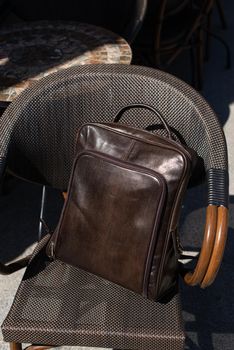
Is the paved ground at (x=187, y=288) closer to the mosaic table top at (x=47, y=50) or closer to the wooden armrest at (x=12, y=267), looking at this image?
the wooden armrest at (x=12, y=267)

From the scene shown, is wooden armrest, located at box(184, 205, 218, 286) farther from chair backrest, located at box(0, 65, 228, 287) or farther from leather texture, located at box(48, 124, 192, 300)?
chair backrest, located at box(0, 65, 228, 287)

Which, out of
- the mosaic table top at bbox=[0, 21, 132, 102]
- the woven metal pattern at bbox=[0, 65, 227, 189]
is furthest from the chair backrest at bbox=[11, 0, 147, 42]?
the woven metal pattern at bbox=[0, 65, 227, 189]

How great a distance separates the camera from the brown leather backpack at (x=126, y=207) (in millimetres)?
1408

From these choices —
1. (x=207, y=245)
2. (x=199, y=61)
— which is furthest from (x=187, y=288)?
(x=199, y=61)

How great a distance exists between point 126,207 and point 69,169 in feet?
1.18

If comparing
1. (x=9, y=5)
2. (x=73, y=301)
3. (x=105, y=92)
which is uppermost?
(x=105, y=92)

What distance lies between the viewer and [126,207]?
1445 millimetres

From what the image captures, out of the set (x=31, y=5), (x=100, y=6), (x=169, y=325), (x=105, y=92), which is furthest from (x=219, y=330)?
(x=31, y=5)

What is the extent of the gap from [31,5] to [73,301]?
6.56 ft

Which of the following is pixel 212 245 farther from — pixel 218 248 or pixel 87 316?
pixel 87 316

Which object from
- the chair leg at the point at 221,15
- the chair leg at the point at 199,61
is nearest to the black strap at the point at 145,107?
the chair leg at the point at 199,61

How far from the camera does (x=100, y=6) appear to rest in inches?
115

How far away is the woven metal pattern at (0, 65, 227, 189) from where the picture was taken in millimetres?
1601

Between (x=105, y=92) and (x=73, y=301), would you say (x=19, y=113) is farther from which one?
(x=73, y=301)
